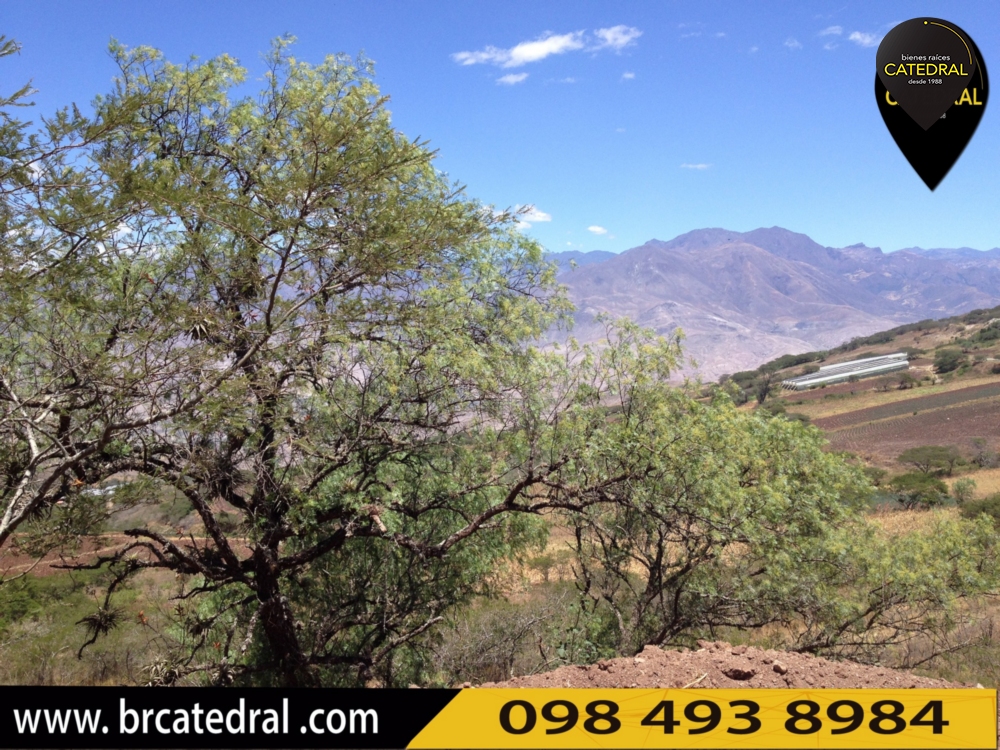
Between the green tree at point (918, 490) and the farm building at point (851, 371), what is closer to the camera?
the green tree at point (918, 490)

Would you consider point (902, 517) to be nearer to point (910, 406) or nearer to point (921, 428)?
point (921, 428)

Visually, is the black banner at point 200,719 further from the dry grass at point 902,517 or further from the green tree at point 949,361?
the green tree at point 949,361

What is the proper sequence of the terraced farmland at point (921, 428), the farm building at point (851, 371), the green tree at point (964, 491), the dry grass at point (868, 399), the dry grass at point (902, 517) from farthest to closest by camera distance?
the farm building at point (851, 371), the dry grass at point (868, 399), the terraced farmland at point (921, 428), the green tree at point (964, 491), the dry grass at point (902, 517)

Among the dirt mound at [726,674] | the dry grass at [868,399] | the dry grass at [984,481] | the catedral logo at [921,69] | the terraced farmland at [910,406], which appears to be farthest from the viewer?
the dry grass at [868,399]

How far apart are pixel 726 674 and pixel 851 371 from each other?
92.7 meters

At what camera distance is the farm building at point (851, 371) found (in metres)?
81.6

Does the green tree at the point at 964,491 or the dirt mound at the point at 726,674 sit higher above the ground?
the dirt mound at the point at 726,674

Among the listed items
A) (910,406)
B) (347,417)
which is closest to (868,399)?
(910,406)

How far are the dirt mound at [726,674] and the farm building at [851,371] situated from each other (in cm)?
8170

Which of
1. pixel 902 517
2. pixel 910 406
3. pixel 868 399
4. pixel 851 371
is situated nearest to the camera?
pixel 902 517

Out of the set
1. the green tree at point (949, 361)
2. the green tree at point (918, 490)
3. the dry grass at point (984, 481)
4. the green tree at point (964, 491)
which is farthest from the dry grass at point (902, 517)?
the green tree at point (949, 361)

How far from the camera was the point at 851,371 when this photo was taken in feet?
284

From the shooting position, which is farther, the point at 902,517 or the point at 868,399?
the point at 868,399

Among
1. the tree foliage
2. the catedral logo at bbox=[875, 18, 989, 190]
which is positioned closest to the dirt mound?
the tree foliage
